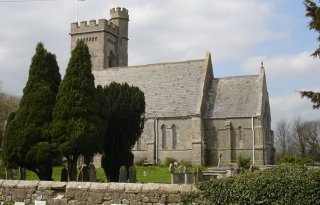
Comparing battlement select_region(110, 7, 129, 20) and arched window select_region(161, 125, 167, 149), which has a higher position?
battlement select_region(110, 7, 129, 20)

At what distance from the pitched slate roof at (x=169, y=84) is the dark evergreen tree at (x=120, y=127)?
61.6 feet

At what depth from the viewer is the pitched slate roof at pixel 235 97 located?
43.9 meters

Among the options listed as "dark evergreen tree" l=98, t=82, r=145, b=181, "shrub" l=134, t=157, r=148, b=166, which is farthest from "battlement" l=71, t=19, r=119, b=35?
"dark evergreen tree" l=98, t=82, r=145, b=181

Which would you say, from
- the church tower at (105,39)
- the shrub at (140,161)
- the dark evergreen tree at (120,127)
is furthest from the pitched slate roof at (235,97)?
the dark evergreen tree at (120,127)

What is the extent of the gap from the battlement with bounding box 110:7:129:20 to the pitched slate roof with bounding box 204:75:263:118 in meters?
19.3

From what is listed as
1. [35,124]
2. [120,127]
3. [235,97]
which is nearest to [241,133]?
[235,97]

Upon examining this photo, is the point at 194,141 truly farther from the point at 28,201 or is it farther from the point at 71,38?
the point at 28,201

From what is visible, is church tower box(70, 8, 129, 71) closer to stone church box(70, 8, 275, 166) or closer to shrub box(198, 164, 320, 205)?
stone church box(70, 8, 275, 166)

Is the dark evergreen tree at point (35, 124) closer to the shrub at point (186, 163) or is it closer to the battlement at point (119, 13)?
the shrub at point (186, 163)

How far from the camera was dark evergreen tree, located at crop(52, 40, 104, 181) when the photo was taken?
19062 mm

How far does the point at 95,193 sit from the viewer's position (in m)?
12.6

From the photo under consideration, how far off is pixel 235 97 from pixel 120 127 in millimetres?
23099

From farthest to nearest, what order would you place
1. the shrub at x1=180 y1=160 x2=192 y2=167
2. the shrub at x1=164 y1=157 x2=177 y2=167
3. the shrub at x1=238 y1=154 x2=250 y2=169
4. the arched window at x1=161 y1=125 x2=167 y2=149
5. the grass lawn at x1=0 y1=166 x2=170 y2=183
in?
1. the arched window at x1=161 y1=125 x2=167 y2=149
2. the shrub at x1=164 y1=157 x2=177 y2=167
3. the shrub at x1=180 y1=160 x2=192 y2=167
4. the shrub at x1=238 y1=154 x2=250 y2=169
5. the grass lawn at x1=0 y1=166 x2=170 y2=183

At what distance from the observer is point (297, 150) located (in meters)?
70.3
